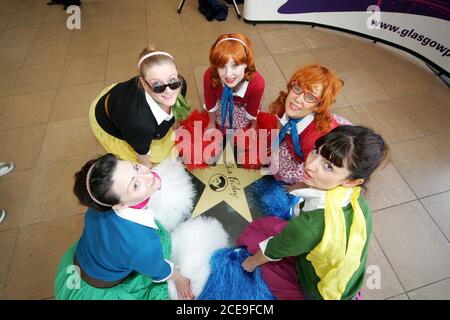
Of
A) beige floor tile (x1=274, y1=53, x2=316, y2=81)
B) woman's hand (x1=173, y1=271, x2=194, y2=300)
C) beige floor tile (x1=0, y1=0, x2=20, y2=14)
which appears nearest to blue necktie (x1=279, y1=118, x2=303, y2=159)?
woman's hand (x1=173, y1=271, x2=194, y2=300)

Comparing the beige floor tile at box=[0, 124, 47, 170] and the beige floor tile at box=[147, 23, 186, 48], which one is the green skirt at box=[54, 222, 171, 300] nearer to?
the beige floor tile at box=[0, 124, 47, 170]

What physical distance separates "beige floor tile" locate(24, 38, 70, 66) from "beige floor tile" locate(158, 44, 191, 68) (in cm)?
126

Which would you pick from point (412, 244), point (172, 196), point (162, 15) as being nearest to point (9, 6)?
point (162, 15)

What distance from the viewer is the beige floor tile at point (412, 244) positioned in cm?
175

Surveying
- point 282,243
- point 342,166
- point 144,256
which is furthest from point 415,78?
point 144,256

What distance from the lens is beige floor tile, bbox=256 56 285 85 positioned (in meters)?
2.92

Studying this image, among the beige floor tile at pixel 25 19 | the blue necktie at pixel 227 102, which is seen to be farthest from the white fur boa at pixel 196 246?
the beige floor tile at pixel 25 19

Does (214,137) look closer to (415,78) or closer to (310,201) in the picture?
(310,201)

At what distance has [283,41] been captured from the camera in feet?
11.0

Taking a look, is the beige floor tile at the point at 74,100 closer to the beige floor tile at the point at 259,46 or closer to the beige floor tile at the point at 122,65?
the beige floor tile at the point at 122,65

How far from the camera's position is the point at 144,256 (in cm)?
114

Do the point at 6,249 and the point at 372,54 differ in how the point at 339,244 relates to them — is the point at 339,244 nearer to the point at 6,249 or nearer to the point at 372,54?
the point at 6,249

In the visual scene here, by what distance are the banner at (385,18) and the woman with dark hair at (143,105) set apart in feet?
7.77
